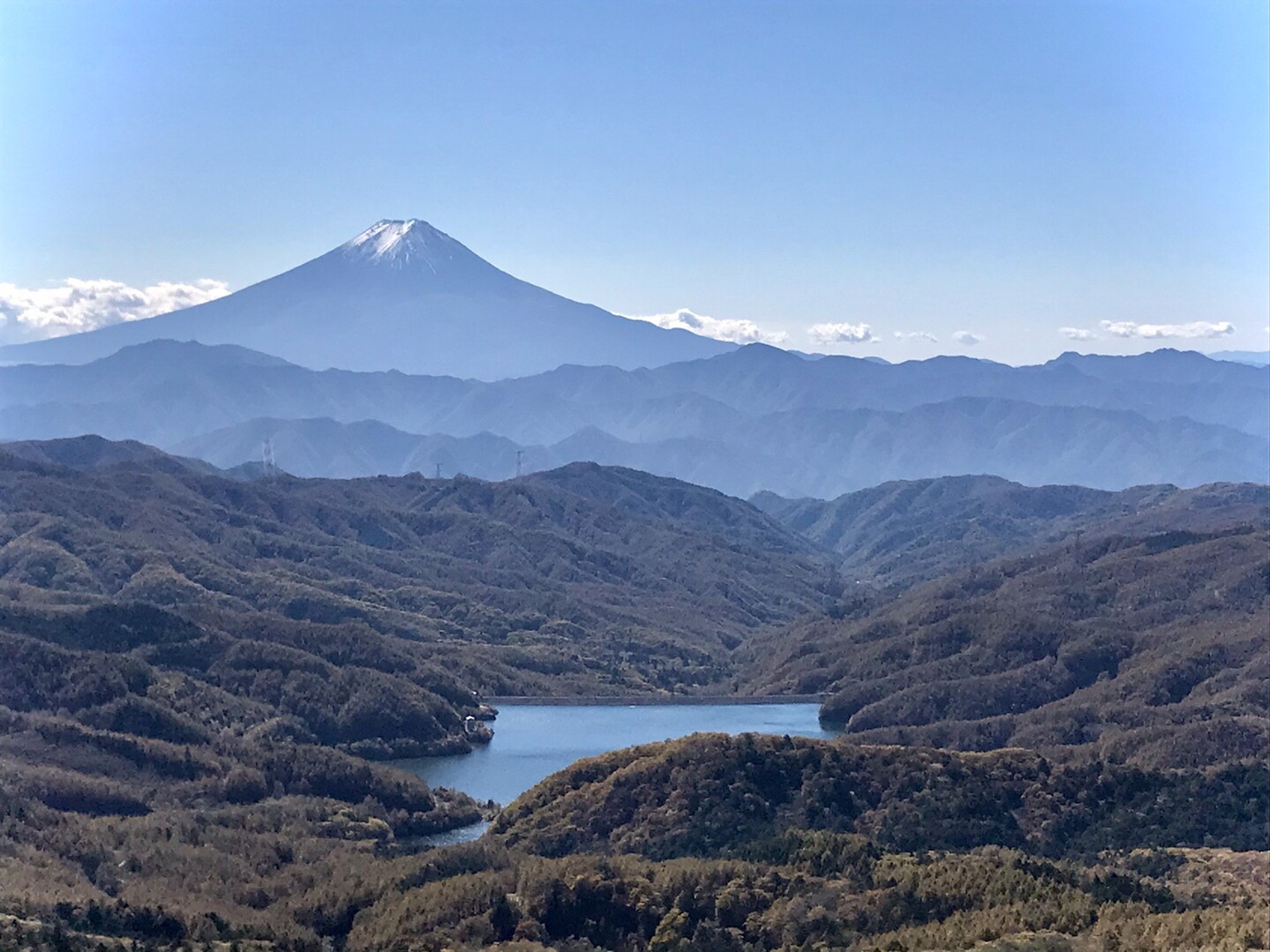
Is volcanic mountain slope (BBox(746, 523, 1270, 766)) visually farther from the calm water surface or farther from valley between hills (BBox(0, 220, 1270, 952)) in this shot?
the calm water surface

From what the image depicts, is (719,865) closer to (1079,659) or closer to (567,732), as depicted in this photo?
(567,732)

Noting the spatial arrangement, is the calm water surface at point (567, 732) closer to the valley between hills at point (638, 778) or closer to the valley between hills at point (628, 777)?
the valley between hills at point (628, 777)

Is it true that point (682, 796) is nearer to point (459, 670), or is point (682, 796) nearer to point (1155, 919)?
point (1155, 919)

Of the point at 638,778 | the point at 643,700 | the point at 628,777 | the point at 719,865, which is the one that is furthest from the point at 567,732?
the point at 719,865

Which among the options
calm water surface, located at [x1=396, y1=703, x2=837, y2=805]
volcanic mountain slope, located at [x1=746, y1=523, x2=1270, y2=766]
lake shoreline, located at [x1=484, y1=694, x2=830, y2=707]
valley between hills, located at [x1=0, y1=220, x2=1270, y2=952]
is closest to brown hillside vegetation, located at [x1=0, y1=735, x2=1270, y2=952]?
valley between hills, located at [x1=0, y1=220, x2=1270, y2=952]

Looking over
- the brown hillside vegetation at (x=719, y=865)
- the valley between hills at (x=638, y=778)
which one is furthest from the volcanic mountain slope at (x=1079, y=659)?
the brown hillside vegetation at (x=719, y=865)

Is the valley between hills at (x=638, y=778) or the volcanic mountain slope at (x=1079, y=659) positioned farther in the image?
the volcanic mountain slope at (x=1079, y=659)

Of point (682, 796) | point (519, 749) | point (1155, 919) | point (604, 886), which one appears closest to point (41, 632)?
point (519, 749)
